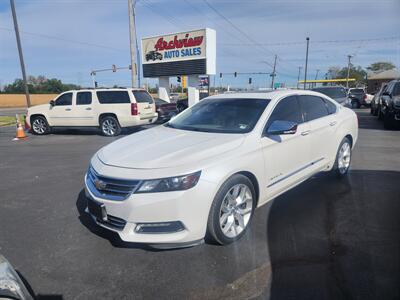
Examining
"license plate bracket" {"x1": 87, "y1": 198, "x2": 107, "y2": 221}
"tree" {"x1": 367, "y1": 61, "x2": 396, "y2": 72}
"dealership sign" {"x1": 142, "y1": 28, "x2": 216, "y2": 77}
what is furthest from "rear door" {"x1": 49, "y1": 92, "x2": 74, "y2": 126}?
"tree" {"x1": 367, "y1": 61, "x2": 396, "y2": 72}

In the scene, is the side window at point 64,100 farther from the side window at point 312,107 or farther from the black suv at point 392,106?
the black suv at point 392,106

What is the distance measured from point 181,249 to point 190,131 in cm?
156

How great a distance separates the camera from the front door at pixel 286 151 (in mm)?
4113

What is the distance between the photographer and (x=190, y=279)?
310 cm

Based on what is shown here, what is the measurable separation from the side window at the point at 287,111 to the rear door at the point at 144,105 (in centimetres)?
882

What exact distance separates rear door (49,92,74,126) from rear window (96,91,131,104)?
54.5 inches

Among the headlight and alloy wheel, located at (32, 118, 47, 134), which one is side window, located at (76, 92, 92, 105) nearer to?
alloy wheel, located at (32, 118, 47, 134)

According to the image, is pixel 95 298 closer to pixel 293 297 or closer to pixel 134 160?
pixel 134 160

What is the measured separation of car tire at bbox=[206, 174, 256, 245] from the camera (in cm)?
342

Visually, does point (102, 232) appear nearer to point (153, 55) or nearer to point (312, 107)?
point (312, 107)

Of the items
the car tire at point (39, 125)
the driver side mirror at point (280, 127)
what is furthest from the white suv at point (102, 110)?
the driver side mirror at point (280, 127)

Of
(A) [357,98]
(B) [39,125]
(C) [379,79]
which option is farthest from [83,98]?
(C) [379,79]

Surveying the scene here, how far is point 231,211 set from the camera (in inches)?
145

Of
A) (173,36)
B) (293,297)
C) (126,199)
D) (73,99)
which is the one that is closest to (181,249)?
(126,199)
